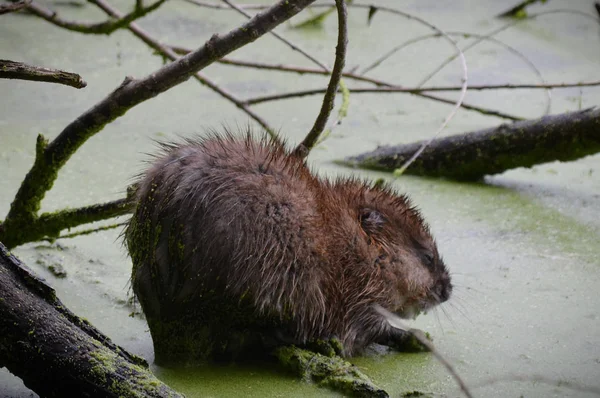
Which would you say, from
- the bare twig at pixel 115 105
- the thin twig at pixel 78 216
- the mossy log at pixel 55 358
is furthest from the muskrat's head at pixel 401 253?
the mossy log at pixel 55 358

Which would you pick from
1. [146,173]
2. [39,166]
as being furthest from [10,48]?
[146,173]

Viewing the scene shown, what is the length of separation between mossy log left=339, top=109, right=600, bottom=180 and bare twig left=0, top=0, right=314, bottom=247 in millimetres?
1795

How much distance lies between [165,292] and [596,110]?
243 cm

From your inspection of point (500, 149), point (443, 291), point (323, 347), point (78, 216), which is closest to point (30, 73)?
point (78, 216)

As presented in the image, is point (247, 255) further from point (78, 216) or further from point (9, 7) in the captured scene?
point (9, 7)

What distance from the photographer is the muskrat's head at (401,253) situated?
260cm

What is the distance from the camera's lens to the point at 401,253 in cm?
265

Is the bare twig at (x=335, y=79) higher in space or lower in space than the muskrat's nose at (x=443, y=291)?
higher

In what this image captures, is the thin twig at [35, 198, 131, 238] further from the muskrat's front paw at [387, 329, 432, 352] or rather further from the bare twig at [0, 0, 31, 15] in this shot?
the muskrat's front paw at [387, 329, 432, 352]

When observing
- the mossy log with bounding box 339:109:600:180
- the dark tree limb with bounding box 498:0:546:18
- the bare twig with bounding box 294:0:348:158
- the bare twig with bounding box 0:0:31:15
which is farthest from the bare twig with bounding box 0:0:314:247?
the dark tree limb with bounding box 498:0:546:18

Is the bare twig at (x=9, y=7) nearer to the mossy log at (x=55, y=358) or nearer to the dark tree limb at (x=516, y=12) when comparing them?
the mossy log at (x=55, y=358)

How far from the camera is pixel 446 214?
12.2 ft

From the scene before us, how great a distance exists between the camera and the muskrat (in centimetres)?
219

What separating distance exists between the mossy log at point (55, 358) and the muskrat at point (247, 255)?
14.8 inches
